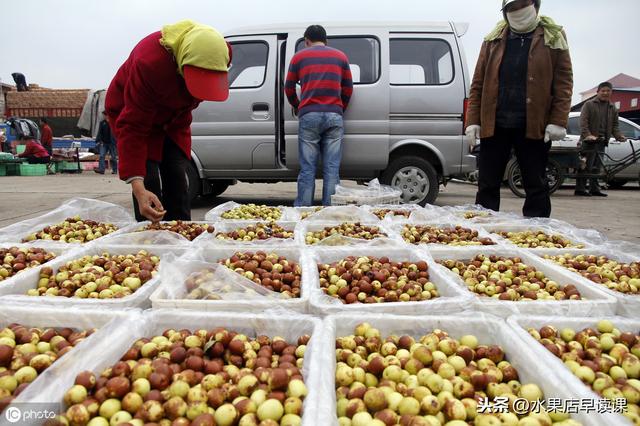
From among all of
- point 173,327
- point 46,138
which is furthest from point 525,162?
point 46,138

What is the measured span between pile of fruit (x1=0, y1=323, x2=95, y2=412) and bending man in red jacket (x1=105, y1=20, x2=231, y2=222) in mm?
1206

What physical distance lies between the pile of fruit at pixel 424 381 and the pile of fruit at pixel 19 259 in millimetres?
1691

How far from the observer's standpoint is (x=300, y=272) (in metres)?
2.25

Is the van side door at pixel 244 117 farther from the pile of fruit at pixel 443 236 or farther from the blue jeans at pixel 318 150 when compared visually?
the pile of fruit at pixel 443 236

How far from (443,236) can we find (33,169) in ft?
47.8

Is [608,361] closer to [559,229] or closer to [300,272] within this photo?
[300,272]

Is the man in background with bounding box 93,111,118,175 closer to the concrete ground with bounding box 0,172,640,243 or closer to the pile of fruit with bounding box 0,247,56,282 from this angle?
the concrete ground with bounding box 0,172,640,243

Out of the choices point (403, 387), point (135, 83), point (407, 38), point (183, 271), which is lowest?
point (403, 387)

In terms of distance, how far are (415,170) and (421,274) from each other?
343cm

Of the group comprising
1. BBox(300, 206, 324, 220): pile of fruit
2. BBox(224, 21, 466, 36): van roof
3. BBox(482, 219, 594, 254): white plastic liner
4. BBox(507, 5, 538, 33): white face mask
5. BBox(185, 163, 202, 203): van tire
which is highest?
BBox(224, 21, 466, 36): van roof

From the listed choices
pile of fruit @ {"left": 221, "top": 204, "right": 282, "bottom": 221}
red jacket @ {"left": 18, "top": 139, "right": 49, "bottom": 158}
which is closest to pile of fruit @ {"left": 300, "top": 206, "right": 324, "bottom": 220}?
pile of fruit @ {"left": 221, "top": 204, "right": 282, "bottom": 221}

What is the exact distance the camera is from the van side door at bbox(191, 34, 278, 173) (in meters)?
5.42

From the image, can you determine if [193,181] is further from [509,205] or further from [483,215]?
[509,205]

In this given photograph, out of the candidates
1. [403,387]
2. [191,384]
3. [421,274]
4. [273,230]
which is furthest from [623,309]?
[273,230]
